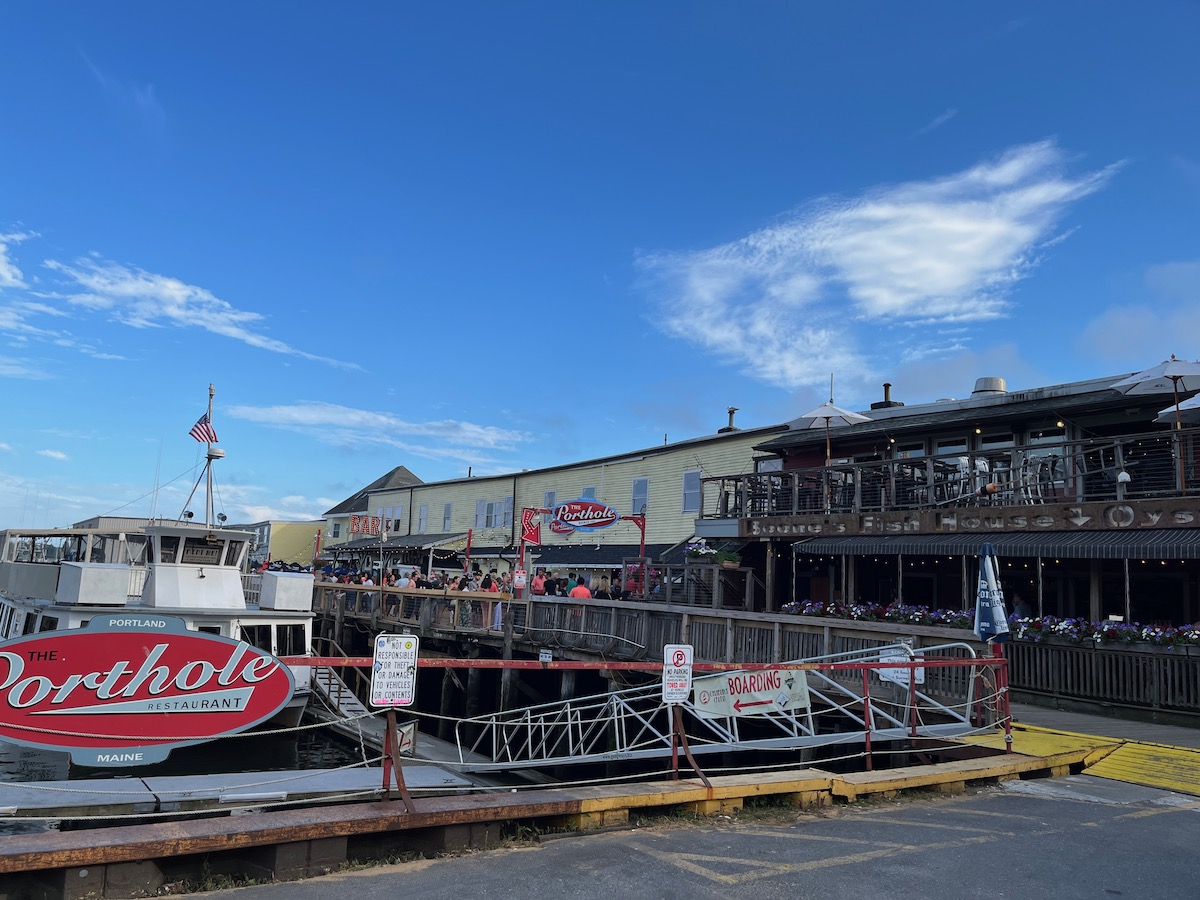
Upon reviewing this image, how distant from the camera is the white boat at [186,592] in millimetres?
17125

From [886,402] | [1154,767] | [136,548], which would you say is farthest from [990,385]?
[136,548]

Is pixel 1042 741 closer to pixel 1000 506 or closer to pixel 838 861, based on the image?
pixel 838 861

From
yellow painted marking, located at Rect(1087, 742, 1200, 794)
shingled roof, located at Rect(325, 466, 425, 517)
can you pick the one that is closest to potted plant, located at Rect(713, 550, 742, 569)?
yellow painted marking, located at Rect(1087, 742, 1200, 794)

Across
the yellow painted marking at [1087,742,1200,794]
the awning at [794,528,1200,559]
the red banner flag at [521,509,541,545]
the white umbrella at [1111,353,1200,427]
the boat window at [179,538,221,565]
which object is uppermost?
the white umbrella at [1111,353,1200,427]

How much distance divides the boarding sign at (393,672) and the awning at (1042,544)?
45.4ft

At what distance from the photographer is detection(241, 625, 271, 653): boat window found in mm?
18484

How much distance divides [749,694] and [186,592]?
1418cm

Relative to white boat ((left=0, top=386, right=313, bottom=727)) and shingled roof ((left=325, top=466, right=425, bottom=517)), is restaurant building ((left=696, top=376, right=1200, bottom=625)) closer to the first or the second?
white boat ((left=0, top=386, right=313, bottom=727))

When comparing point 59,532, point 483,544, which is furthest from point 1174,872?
point 483,544

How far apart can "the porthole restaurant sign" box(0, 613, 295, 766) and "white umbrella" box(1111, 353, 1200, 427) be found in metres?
16.9

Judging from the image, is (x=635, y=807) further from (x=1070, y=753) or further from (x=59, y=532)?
(x=59, y=532)

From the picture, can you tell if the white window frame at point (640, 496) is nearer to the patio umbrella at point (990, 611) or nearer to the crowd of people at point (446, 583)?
the crowd of people at point (446, 583)

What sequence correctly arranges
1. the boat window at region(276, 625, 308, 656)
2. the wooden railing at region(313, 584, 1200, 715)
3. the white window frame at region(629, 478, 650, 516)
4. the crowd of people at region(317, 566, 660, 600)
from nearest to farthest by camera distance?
the wooden railing at region(313, 584, 1200, 715) → the boat window at region(276, 625, 308, 656) → the crowd of people at region(317, 566, 660, 600) → the white window frame at region(629, 478, 650, 516)

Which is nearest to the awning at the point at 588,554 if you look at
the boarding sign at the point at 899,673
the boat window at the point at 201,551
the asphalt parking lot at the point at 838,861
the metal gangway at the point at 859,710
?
the boat window at the point at 201,551
